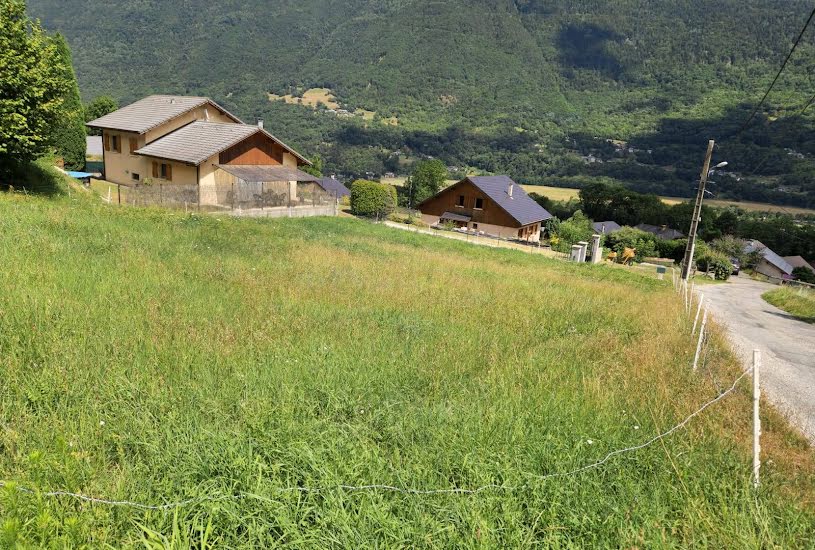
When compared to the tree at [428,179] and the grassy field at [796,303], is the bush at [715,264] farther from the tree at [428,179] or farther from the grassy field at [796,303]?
the tree at [428,179]

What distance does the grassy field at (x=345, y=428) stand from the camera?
3227 mm

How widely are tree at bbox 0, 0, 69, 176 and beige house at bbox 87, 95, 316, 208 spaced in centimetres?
781

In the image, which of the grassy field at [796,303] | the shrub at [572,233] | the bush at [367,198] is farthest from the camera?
the shrub at [572,233]

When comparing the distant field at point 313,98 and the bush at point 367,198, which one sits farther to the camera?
the distant field at point 313,98

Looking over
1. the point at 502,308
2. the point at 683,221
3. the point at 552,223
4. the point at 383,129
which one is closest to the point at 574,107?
the point at 383,129

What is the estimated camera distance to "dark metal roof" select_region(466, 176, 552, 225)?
51250 millimetres

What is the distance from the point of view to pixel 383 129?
158m

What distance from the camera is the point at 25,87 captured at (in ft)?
53.7

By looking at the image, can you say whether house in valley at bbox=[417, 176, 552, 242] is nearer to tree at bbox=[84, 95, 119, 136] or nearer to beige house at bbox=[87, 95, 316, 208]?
beige house at bbox=[87, 95, 316, 208]

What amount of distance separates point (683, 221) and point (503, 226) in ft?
113

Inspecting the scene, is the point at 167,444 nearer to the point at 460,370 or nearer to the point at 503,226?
the point at 460,370

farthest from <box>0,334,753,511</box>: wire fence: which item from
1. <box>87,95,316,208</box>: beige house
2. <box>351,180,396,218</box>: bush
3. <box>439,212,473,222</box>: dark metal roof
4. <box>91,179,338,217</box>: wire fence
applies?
<box>439,212,473,222</box>: dark metal roof

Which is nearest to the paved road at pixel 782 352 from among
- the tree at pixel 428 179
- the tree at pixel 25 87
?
the tree at pixel 25 87

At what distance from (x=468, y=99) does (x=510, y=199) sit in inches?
5950
